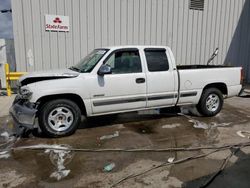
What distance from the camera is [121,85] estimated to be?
5164 mm

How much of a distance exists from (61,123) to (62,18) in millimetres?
5515

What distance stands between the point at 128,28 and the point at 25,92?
6.47 m

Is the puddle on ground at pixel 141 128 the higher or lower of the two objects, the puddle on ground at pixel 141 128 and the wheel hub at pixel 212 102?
the lower

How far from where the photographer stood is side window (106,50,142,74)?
5.21 m

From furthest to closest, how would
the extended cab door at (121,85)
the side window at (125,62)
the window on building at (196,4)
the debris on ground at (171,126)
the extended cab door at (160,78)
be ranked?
the window on building at (196,4) < the debris on ground at (171,126) < the extended cab door at (160,78) < the side window at (125,62) < the extended cab door at (121,85)

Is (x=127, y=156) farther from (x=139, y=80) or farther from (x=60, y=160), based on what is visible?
(x=139, y=80)

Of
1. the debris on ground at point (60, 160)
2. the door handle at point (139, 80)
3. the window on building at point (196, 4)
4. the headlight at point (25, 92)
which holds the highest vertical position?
the window on building at point (196, 4)

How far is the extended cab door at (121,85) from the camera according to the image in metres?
5.04

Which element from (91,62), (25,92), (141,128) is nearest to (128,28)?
(91,62)

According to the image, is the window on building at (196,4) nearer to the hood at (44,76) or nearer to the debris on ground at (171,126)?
the debris on ground at (171,126)

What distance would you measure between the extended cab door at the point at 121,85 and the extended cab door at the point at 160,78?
0.19 metres

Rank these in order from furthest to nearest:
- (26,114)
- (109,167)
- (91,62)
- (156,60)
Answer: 1. (156,60)
2. (91,62)
3. (26,114)
4. (109,167)

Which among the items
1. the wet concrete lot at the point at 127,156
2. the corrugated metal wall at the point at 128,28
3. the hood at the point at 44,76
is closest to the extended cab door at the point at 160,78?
the wet concrete lot at the point at 127,156

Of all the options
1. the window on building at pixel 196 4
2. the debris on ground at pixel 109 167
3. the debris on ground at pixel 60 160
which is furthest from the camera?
the window on building at pixel 196 4
